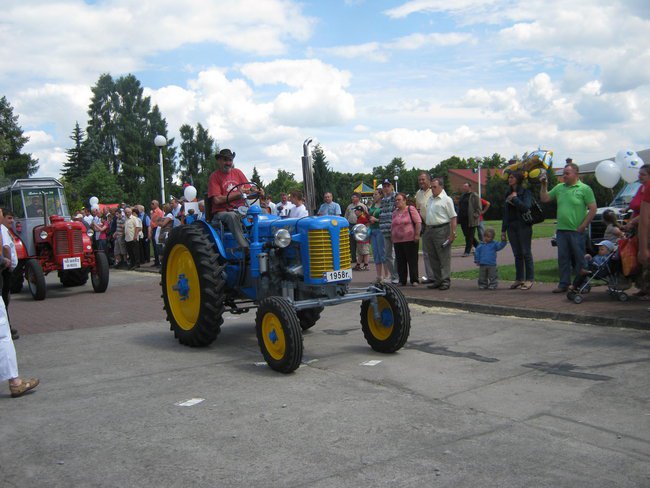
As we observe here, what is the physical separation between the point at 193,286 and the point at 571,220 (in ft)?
18.9

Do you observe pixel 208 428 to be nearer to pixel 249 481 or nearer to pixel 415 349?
pixel 249 481

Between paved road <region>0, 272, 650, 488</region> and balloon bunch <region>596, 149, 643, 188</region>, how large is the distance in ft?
15.4

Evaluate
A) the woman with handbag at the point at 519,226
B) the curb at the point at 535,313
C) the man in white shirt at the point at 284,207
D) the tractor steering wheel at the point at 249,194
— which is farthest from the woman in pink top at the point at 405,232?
the tractor steering wheel at the point at 249,194

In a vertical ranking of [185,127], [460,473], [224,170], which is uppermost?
[185,127]

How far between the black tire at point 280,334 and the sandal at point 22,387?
2.17 m

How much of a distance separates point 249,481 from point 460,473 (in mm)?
1251

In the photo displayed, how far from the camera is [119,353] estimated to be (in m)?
7.63

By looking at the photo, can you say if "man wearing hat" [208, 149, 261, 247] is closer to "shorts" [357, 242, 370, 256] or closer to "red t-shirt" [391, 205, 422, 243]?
"red t-shirt" [391, 205, 422, 243]

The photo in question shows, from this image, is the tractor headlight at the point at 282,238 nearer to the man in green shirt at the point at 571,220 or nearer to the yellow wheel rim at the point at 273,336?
the yellow wheel rim at the point at 273,336

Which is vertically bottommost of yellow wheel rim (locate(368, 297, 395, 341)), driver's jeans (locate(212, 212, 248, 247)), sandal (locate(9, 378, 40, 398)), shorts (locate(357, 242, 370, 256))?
sandal (locate(9, 378, 40, 398))

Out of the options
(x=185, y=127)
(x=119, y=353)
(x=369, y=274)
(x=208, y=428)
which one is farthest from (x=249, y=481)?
(x=185, y=127)

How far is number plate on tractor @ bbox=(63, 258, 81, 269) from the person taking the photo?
46.9 ft

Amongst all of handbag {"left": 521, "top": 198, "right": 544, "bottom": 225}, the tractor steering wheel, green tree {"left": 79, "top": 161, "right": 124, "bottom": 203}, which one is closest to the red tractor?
the tractor steering wheel

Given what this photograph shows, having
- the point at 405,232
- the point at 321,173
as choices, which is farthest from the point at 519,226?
the point at 321,173
